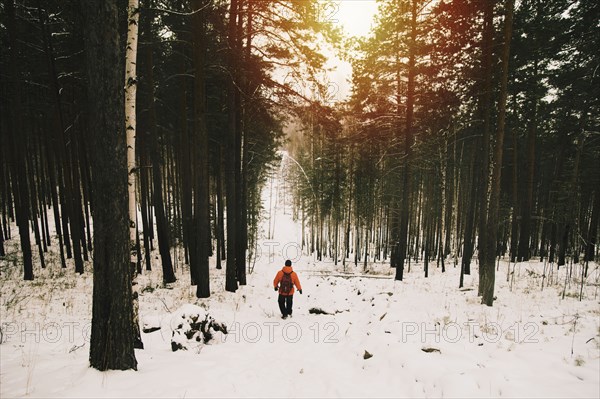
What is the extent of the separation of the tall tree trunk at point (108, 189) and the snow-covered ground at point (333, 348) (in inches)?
19.8

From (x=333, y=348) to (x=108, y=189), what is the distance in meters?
5.71

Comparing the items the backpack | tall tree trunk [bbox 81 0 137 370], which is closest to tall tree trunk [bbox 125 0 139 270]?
tall tree trunk [bbox 81 0 137 370]

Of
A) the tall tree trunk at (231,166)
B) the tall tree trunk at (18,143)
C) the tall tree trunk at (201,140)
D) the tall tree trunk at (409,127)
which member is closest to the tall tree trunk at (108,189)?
the tall tree trunk at (201,140)

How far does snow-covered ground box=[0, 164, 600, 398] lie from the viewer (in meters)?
4.37

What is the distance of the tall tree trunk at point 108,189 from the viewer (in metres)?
4.17

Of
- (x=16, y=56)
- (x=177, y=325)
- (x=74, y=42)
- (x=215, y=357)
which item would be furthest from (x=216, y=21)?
(x=215, y=357)

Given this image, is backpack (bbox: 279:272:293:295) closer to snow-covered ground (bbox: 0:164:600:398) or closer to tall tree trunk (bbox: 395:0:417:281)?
snow-covered ground (bbox: 0:164:600:398)

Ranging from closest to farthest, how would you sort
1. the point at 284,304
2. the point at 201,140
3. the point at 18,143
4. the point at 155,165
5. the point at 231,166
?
the point at 284,304
the point at 201,140
the point at 231,166
the point at 18,143
the point at 155,165

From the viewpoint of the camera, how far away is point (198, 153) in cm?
1013

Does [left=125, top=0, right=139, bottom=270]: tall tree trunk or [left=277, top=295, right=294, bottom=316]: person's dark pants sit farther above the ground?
[left=125, top=0, right=139, bottom=270]: tall tree trunk

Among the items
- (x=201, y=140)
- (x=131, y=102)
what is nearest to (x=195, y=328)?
(x=131, y=102)

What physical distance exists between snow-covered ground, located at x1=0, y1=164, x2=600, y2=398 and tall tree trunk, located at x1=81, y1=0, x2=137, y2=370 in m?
0.50

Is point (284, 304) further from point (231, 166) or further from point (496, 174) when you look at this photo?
point (496, 174)

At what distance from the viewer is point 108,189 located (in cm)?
429
